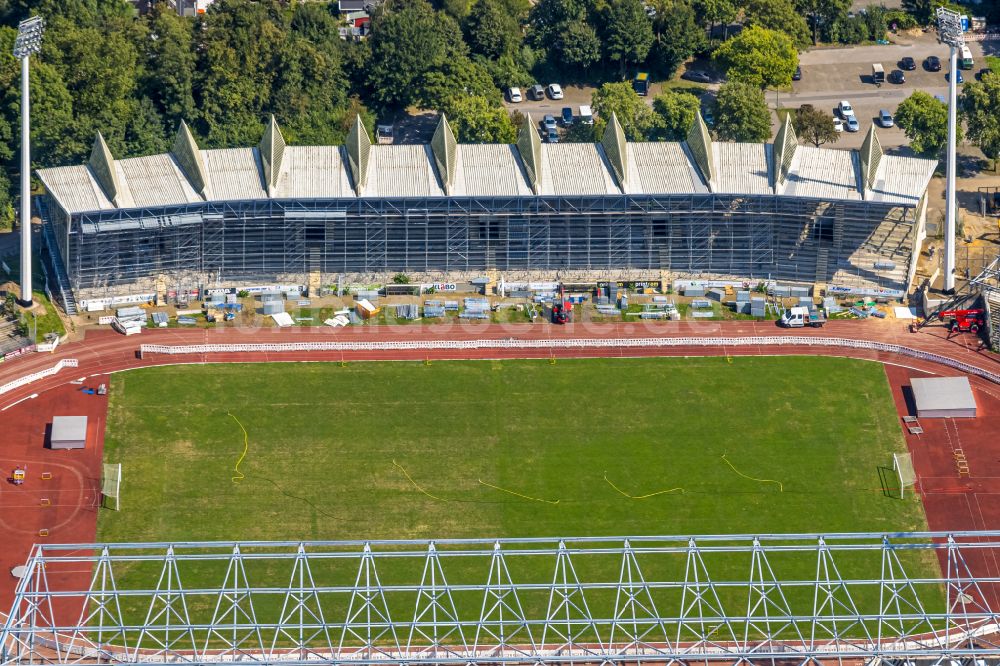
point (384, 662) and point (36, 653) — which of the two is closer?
point (384, 662)

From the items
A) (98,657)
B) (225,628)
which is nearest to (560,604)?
(225,628)

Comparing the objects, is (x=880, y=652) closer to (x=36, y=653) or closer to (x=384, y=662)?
(x=384, y=662)

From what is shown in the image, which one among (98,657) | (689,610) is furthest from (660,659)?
(98,657)

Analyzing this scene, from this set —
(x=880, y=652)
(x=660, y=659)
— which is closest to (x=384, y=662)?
(x=660, y=659)

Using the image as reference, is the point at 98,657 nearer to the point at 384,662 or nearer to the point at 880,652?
the point at 384,662

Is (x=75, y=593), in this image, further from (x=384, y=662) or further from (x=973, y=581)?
(x=973, y=581)

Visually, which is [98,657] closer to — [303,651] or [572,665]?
[303,651]
